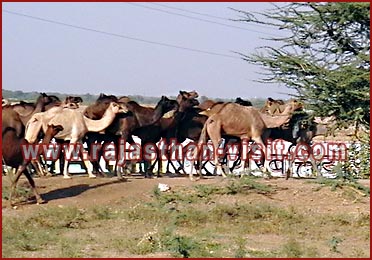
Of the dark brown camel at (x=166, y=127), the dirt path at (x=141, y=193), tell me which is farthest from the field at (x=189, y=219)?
the dark brown camel at (x=166, y=127)

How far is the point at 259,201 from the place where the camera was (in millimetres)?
19688

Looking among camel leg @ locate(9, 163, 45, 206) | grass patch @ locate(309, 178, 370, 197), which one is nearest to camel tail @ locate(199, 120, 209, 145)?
grass patch @ locate(309, 178, 370, 197)

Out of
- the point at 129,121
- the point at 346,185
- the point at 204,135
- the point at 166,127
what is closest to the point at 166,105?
the point at 166,127

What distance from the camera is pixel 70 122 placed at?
75.0 ft

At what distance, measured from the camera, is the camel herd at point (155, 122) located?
22484 mm

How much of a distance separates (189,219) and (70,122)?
21.2ft

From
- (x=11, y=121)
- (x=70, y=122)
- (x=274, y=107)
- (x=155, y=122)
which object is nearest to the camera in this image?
(x=11, y=121)

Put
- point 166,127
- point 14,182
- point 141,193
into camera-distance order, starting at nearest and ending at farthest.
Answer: point 14,182 < point 141,193 < point 166,127

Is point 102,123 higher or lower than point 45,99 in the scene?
lower

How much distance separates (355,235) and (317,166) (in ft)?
35.9

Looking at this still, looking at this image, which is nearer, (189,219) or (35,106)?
(189,219)

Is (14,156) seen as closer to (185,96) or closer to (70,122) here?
(70,122)

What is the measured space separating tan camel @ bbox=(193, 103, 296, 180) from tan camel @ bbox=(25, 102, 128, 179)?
2.24 metres

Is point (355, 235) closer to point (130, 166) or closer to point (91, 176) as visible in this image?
point (91, 176)
